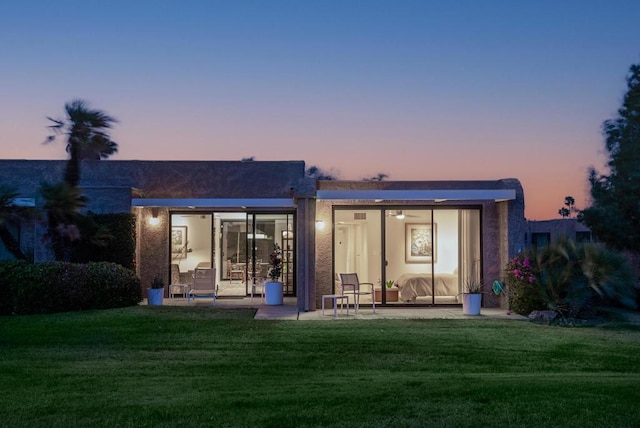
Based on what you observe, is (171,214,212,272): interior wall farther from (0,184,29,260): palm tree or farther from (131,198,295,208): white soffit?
(0,184,29,260): palm tree

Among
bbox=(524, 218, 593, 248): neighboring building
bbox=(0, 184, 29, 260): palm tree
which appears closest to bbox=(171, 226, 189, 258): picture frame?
bbox=(0, 184, 29, 260): palm tree

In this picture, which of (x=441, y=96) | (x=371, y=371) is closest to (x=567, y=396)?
(x=371, y=371)

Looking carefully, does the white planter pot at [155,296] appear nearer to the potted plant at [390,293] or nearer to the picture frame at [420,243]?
the potted plant at [390,293]

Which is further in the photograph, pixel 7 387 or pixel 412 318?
pixel 412 318

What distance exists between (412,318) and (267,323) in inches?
120

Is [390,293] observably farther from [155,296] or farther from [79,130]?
[79,130]

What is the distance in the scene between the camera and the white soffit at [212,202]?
53.5 ft

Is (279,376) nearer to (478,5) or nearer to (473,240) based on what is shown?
(473,240)

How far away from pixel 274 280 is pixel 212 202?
2.63 m

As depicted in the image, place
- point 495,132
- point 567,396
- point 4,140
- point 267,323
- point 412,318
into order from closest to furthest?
1. point 567,396
2. point 267,323
3. point 412,318
4. point 495,132
5. point 4,140

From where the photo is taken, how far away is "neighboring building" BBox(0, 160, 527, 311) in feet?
49.4

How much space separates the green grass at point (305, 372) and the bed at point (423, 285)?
260 centimetres

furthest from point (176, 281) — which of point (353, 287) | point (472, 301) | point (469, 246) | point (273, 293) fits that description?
point (472, 301)

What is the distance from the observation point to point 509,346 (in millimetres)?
10375
